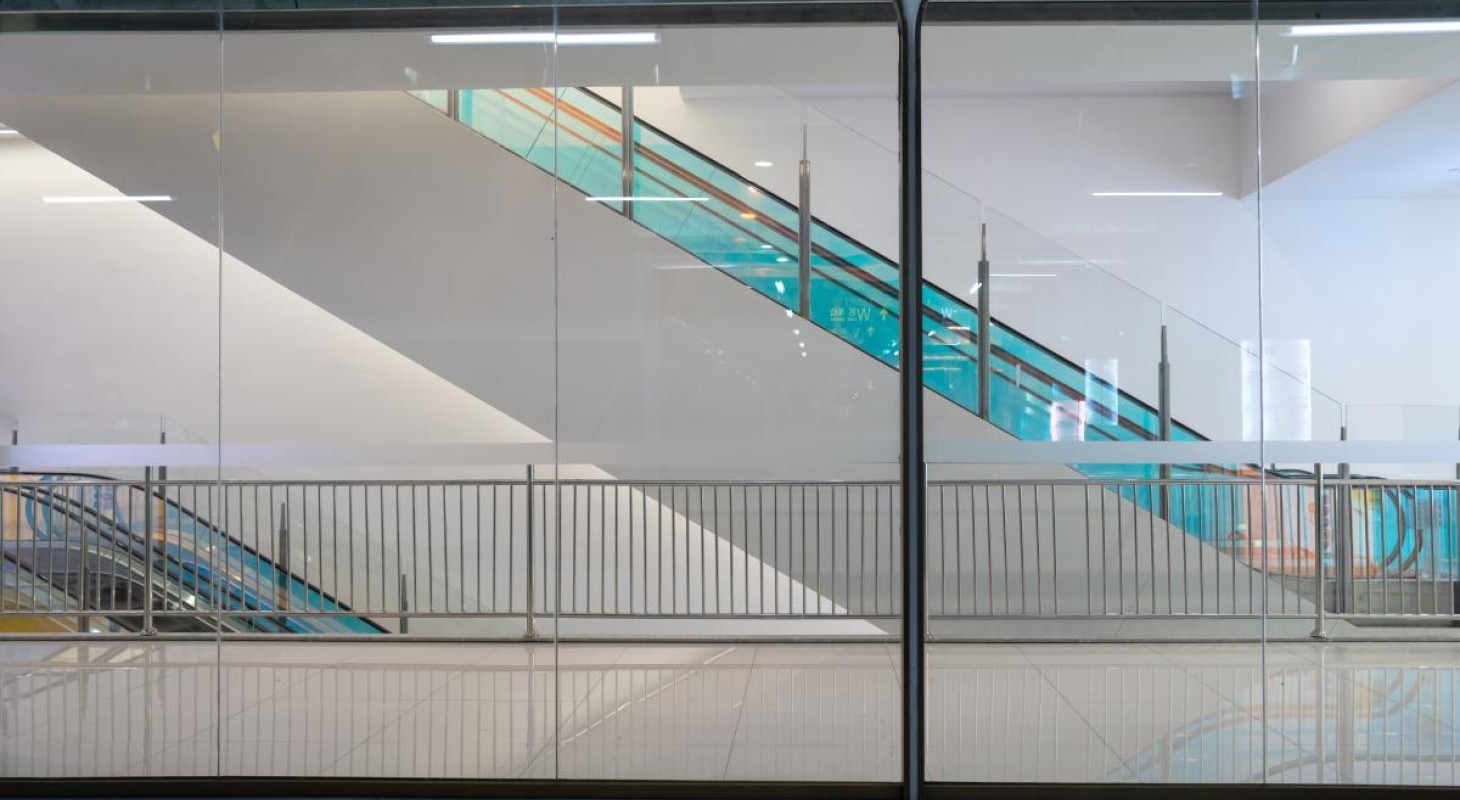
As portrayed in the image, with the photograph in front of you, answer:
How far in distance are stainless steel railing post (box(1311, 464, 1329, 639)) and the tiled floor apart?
0.40ft

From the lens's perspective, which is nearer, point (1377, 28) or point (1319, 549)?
point (1377, 28)

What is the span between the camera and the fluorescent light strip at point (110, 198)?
441 centimetres

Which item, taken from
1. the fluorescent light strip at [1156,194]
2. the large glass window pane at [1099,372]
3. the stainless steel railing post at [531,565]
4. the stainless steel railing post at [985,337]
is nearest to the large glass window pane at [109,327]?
the stainless steel railing post at [531,565]

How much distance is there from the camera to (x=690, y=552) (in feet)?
14.3

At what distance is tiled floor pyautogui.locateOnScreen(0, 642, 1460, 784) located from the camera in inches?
157

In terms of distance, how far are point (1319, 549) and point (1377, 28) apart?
7.55 feet

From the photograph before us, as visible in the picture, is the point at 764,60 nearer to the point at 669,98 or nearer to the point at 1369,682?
the point at 669,98

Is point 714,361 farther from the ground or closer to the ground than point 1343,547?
farther from the ground

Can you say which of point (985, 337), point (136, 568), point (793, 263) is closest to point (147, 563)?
point (136, 568)

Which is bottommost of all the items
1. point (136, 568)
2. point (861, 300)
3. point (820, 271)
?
point (136, 568)

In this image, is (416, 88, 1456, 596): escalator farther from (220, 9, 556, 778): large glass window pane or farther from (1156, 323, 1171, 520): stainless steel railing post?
(220, 9, 556, 778): large glass window pane

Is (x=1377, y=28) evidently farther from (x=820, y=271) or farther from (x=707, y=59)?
(x=707, y=59)

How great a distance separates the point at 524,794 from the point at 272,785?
1.00m

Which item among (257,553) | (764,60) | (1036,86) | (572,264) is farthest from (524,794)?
(1036,86)
